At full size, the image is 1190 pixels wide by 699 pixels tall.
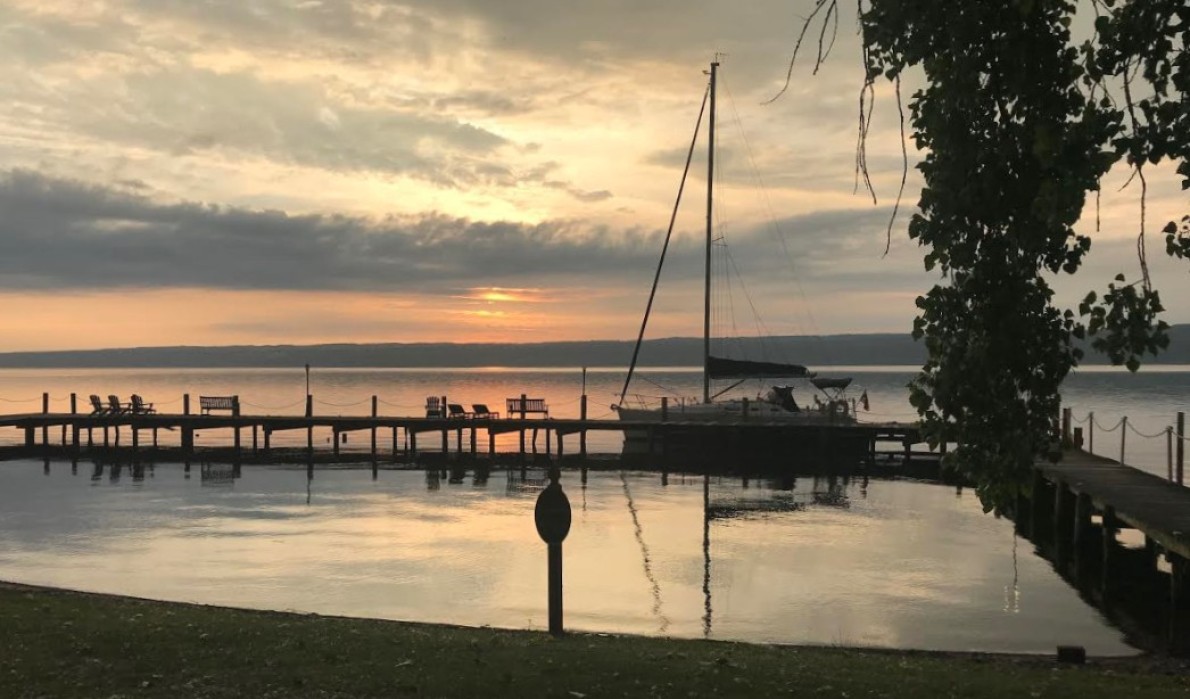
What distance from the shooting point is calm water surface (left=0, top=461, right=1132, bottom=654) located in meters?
16.4

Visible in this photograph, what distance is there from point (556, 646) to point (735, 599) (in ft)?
25.9

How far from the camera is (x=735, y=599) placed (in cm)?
1789

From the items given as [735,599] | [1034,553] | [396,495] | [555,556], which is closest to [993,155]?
[555,556]

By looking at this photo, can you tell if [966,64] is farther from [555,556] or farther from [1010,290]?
[555,556]

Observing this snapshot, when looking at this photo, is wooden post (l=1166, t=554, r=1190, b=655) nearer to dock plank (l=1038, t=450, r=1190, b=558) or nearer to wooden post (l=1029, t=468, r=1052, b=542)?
dock plank (l=1038, t=450, r=1190, b=558)

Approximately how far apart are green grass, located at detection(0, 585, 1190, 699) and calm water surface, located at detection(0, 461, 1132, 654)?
3973mm

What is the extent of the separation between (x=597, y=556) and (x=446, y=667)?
13053 mm

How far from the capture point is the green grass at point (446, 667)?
Result: 852 cm

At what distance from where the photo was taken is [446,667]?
931 centimetres

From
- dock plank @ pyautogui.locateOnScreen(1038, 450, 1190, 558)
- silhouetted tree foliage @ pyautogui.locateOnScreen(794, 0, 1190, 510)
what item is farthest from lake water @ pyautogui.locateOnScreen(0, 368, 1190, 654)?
silhouetted tree foliage @ pyautogui.locateOnScreen(794, 0, 1190, 510)

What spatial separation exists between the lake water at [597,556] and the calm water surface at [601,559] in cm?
7

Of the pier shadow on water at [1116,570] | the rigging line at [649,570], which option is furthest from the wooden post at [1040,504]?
the rigging line at [649,570]

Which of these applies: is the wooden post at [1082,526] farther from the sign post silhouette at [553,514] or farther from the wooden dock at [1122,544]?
the sign post silhouette at [553,514]

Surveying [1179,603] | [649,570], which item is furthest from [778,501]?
[1179,603]
